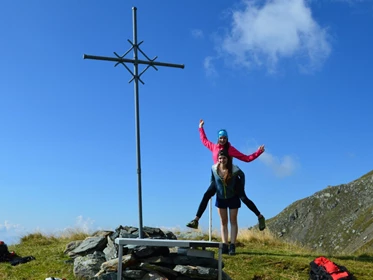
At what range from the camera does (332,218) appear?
383 ft

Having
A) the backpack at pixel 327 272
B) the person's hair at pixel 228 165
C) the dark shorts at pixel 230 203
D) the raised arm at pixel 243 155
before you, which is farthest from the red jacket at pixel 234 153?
the backpack at pixel 327 272

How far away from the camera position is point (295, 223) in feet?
405

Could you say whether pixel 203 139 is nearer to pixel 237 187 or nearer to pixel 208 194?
pixel 208 194

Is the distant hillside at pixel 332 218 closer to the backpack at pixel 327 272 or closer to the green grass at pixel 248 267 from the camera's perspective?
the green grass at pixel 248 267

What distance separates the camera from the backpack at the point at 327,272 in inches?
419

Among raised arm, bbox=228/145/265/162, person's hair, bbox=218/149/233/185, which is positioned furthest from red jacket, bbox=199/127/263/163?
person's hair, bbox=218/149/233/185

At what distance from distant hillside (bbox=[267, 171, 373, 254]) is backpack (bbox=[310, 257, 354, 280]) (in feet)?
287

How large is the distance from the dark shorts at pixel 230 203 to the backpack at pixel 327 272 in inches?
96.4

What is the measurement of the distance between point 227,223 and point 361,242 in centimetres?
8444

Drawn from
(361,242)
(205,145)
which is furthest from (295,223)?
(205,145)

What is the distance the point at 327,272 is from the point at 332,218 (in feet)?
367

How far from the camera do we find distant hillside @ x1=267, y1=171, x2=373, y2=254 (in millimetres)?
101938

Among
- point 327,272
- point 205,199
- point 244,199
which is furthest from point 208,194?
point 327,272

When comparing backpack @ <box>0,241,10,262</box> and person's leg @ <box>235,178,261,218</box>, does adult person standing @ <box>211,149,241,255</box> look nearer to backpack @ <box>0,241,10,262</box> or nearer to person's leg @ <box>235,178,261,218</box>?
person's leg @ <box>235,178,261,218</box>
